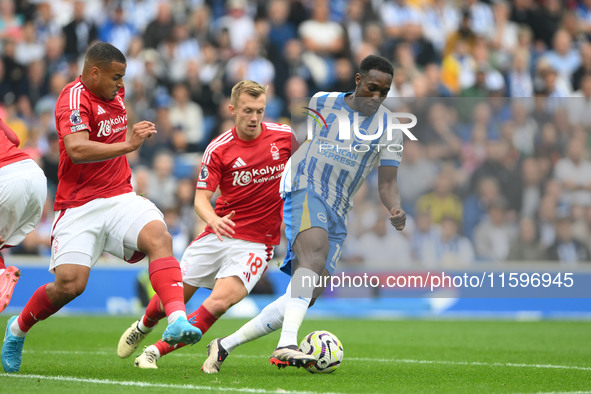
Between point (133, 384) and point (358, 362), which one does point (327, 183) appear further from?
point (133, 384)

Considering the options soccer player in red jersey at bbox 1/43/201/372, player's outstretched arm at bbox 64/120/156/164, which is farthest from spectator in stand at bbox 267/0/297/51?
player's outstretched arm at bbox 64/120/156/164

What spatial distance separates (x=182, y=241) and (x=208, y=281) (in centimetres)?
671

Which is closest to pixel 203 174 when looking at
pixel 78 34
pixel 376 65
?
pixel 376 65

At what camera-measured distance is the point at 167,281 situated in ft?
21.6

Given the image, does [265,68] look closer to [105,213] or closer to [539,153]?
[539,153]

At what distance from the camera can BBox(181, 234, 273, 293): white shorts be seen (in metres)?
7.50

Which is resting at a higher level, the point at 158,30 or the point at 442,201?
the point at 158,30

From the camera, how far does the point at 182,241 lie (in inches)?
568

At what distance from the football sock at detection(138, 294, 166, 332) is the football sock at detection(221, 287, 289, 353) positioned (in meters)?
0.70

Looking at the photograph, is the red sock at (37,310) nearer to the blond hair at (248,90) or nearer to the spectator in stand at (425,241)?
the blond hair at (248,90)

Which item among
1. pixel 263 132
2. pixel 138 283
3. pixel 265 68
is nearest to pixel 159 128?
A: pixel 265 68

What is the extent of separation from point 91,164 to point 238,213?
1422mm

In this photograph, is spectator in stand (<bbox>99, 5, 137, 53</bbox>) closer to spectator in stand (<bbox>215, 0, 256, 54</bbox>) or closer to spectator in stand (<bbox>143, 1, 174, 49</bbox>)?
spectator in stand (<bbox>143, 1, 174, 49</bbox>)

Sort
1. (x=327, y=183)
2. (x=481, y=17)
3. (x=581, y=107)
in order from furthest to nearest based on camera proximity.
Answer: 1. (x=481, y=17)
2. (x=581, y=107)
3. (x=327, y=183)
